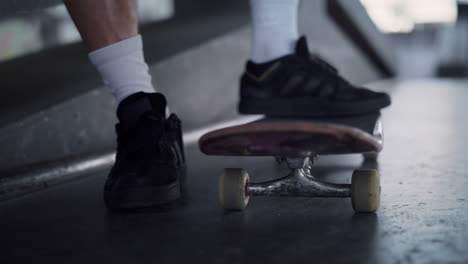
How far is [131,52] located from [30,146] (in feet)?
1.38

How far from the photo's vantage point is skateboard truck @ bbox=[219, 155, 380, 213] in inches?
41.1

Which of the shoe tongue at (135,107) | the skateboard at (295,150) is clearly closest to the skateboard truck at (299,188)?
the skateboard at (295,150)

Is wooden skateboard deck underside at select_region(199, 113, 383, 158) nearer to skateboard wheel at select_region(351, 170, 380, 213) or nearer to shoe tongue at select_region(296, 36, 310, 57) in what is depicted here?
skateboard wheel at select_region(351, 170, 380, 213)

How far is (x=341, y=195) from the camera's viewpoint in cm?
109

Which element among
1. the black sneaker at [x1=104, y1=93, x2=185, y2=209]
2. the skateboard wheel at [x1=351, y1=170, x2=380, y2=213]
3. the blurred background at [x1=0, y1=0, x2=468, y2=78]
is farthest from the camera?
the blurred background at [x1=0, y1=0, x2=468, y2=78]

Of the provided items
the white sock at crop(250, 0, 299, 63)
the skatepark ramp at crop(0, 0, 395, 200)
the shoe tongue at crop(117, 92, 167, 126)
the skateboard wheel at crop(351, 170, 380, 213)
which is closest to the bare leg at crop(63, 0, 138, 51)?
the shoe tongue at crop(117, 92, 167, 126)

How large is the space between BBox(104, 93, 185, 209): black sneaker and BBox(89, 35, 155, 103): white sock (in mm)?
56

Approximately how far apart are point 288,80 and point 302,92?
6 cm

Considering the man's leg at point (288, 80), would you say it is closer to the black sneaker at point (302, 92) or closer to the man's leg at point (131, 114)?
the black sneaker at point (302, 92)

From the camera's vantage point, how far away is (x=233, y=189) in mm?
1093

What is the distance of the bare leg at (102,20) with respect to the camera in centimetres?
129

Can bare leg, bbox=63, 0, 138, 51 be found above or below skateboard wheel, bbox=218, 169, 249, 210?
above

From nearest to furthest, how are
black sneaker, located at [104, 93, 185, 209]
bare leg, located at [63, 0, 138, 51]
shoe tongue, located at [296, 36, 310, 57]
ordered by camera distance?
1. black sneaker, located at [104, 93, 185, 209]
2. bare leg, located at [63, 0, 138, 51]
3. shoe tongue, located at [296, 36, 310, 57]

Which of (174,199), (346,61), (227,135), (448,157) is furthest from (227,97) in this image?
(346,61)
